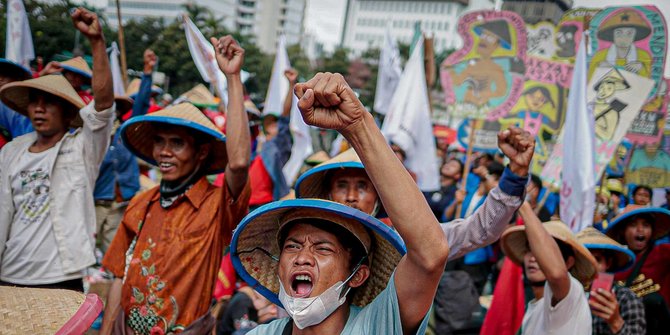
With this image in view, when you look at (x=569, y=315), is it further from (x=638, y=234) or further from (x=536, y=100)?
(x=536, y=100)

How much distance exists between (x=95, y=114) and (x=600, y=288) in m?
2.92

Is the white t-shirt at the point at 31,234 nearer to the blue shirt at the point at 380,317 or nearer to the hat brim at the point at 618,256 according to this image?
the blue shirt at the point at 380,317

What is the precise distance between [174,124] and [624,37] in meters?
5.34

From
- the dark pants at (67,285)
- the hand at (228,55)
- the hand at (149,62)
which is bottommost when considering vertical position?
the dark pants at (67,285)

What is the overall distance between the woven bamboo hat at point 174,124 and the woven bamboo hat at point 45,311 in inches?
56.1

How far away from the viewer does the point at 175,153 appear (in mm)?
3189

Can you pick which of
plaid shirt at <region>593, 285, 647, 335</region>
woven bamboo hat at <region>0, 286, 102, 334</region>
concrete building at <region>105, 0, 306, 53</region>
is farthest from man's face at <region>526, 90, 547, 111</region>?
concrete building at <region>105, 0, 306, 53</region>

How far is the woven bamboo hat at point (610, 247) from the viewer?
380cm

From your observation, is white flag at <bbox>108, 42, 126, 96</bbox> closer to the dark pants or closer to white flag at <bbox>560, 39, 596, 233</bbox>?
the dark pants

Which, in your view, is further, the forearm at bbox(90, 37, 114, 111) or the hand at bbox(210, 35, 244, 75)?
the forearm at bbox(90, 37, 114, 111)

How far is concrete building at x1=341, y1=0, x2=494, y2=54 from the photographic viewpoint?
399 feet

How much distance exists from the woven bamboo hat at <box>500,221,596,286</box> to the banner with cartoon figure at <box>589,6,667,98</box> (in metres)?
3.14

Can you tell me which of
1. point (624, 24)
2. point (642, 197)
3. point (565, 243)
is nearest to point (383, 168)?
point (565, 243)

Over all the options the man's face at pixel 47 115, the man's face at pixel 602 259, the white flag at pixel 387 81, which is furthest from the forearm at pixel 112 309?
the white flag at pixel 387 81
